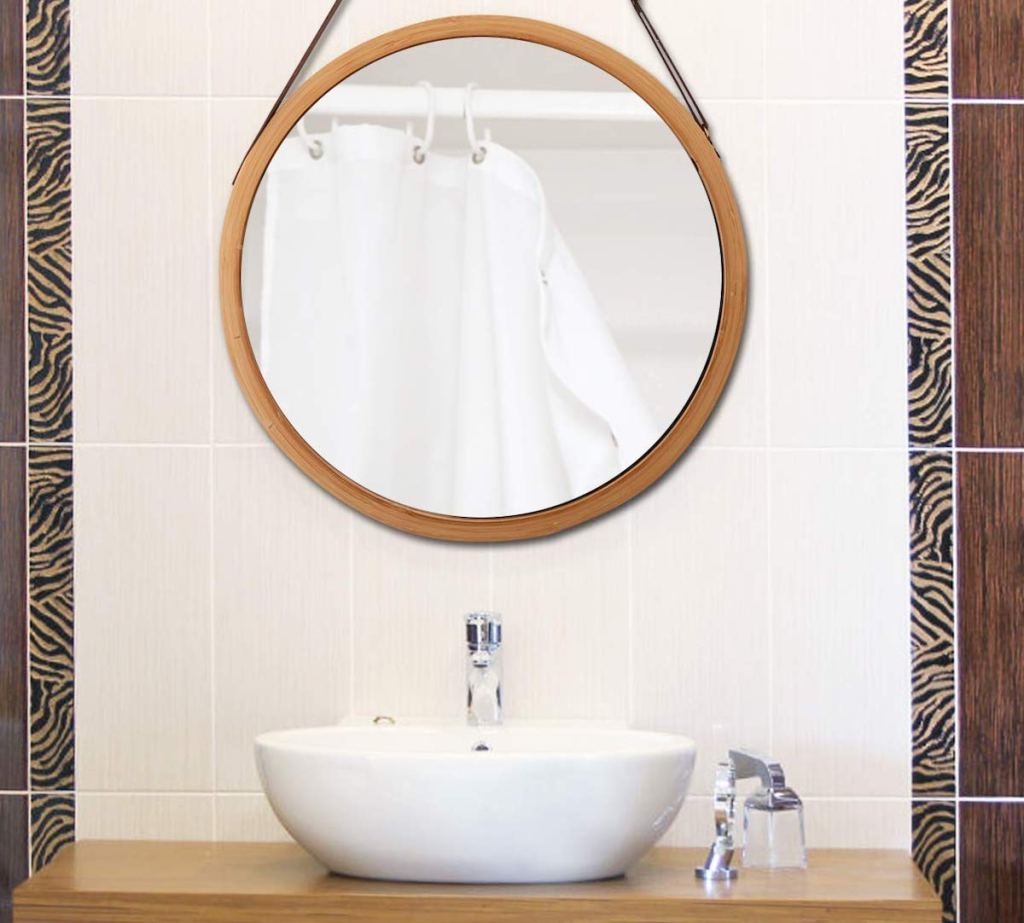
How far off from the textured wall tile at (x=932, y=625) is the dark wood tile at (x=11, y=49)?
1315mm

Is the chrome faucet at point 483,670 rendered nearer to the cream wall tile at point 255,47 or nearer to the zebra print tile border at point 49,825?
the zebra print tile border at point 49,825

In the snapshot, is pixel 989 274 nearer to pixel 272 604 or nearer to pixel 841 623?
pixel 841 623

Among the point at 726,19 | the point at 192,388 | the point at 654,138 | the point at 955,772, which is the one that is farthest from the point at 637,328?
the point at 955,772

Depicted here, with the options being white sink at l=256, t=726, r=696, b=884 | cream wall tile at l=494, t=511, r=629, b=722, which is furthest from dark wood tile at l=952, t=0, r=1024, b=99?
white sink at l=256, t=726, r=696, b=884

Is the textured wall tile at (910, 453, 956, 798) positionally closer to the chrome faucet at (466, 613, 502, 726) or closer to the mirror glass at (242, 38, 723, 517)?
the mirror glass at (242, 38, 723, 517)

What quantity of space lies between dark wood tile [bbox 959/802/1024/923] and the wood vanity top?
0.27 m

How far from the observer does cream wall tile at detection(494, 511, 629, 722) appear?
6.44 feet

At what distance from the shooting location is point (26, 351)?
1.99 m

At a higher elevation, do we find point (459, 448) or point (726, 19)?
point (726, 19)

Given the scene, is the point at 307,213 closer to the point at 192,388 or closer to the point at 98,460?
the point at 192,388

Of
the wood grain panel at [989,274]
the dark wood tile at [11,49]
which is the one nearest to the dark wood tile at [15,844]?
the dark wood tile at [11,49]

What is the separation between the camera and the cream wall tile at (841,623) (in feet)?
6.41

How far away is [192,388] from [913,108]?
1047 millimetres

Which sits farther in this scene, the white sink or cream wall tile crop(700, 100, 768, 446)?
cream wall tile crop(700, 100, 768, 446)
